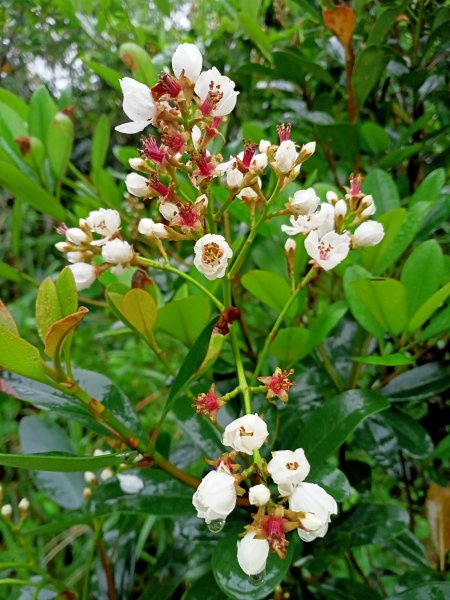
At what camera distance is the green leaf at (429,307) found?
1.87 feet

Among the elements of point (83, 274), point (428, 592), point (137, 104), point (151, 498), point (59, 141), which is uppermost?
point (59, 141)

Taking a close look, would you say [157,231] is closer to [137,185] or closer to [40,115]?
[137,185]

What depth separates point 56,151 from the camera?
0.85 metres

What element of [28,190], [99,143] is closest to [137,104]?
[28,190]

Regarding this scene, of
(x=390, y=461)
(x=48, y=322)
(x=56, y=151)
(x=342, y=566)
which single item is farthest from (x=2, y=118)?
(x=342, y=566)

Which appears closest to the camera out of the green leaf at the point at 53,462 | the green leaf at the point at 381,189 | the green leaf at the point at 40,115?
the green leaf at the point at 53,462

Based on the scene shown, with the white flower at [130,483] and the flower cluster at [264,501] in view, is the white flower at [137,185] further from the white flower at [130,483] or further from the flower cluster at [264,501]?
the white flower at [130,483]

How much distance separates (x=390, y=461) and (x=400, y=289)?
26cm

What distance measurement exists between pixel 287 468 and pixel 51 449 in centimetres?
52

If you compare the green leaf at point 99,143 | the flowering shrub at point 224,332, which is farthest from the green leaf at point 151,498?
the green leaf at point 99,143

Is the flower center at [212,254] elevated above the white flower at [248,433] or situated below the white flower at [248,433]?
above

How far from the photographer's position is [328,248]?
1.89 ft

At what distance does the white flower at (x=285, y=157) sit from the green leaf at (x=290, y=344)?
18 cm

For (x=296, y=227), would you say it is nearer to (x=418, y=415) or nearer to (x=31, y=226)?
(x=418, y=415)
